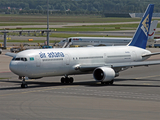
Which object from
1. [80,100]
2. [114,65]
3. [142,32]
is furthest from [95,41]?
[80,100]

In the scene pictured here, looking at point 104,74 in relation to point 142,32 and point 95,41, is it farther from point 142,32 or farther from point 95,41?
point 95,41

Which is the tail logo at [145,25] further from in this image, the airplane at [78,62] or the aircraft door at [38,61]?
the aircraft door at [38,61]

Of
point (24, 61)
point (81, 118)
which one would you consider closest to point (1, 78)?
point (24, 61)

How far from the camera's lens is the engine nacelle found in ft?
152

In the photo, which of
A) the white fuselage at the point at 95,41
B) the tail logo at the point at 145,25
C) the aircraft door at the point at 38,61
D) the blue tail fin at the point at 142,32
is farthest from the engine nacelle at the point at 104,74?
the white fuselage at the point at 95,41

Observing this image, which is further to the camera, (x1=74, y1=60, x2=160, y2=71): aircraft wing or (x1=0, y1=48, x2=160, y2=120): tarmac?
(x1=74, y1=60, x2=160, y2=71): aircraft wing

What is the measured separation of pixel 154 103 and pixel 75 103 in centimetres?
722

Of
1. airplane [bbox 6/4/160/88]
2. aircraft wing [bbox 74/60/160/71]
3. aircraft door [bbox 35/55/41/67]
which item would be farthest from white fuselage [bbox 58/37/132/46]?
aircraft door [bbox 35/55/41/67]

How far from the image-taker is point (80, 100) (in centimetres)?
3625

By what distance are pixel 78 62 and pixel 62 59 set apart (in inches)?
108

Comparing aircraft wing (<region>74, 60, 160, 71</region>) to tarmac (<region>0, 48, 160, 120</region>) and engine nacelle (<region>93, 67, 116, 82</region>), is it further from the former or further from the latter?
tarmac (<region>0, 48, 160, 120</region>)

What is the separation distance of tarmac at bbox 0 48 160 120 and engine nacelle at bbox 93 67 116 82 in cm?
94

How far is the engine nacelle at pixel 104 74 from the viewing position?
46362mm

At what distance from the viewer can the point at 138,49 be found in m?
55.2
